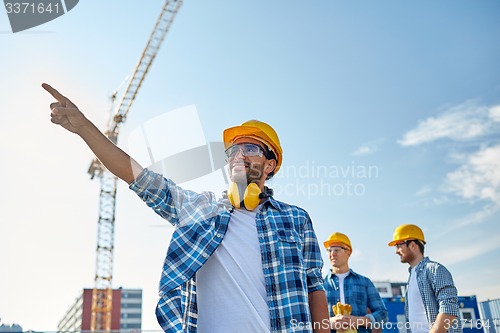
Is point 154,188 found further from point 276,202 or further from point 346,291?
point 346,291

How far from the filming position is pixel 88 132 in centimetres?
272

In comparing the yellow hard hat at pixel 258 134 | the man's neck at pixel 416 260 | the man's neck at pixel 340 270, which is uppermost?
the yellow hard hat at pixel 258 134

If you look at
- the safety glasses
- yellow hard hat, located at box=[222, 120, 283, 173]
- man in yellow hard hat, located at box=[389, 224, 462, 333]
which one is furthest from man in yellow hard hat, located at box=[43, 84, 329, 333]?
man in yellow hard hat, located at box=[389, 224, 462, 333]

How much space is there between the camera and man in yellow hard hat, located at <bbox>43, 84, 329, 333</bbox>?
275 cm

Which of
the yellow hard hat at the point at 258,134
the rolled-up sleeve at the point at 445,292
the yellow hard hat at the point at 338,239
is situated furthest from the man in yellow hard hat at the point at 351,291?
the yellow hard hat at the point at 258,134

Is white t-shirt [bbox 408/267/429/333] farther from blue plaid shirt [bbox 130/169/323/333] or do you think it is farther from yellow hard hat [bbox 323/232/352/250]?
blue plaid shirt [bbox 130/169/323/333]

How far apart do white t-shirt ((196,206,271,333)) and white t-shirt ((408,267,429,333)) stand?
3.54 metres

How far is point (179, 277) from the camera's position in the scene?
2795 mm

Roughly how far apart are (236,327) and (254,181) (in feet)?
3.33

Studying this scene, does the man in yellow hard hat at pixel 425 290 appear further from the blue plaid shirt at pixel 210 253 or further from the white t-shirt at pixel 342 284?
the blue plaid shirt at pixel 210 253

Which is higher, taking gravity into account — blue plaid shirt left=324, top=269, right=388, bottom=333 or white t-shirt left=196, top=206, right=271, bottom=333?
blue plaid shirt left=324, top=269, right=388, bottom=333

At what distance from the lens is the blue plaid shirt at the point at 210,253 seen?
2777 mm

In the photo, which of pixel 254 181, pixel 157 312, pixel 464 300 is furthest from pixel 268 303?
pixel 464 300

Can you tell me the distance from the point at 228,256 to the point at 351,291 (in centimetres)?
422
